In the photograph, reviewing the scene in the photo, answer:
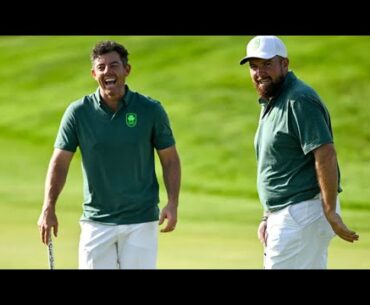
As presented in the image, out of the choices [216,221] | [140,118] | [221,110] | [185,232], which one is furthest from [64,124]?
[221,110]

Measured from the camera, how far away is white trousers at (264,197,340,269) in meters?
6.51

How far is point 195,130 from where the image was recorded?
18812 mm

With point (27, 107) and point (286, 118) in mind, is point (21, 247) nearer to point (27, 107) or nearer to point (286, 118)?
point (286, 118)

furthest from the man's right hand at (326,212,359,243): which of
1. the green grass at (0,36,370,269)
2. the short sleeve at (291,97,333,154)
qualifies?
the green grass at (0,36,370,269)

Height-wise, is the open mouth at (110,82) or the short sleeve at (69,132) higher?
the open mouth at (110,82)

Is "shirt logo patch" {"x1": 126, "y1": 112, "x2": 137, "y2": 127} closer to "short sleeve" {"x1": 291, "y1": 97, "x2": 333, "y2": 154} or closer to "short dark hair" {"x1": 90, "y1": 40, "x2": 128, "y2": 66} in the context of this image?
"short dark hair" {"x1": 90, "y1": 40, "x2": 128, "y2": 66}

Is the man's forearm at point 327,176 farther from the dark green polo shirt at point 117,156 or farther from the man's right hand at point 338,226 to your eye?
the dark green polo shirt at point 117,156

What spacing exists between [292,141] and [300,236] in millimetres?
515

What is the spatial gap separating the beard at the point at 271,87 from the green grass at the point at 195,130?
11.4ft

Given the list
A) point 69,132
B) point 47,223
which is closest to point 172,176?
point 69,132

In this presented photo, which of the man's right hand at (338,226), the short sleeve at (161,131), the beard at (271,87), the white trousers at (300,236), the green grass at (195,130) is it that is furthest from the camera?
the green grass at (195,130)

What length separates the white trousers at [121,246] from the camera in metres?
6.74

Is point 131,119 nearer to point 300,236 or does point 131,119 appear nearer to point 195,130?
point 300,236

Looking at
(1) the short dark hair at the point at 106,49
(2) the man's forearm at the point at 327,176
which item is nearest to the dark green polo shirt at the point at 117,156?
(1) the short dark hair at the point at 106,49
